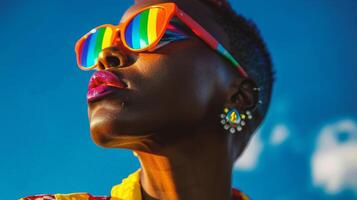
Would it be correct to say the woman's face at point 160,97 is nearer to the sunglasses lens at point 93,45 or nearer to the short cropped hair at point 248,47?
the sunglasses lens at point 93,45

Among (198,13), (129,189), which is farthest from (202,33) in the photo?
(129,189)

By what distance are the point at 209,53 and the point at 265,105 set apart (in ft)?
3.27

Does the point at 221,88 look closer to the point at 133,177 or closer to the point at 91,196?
the point at 133,177

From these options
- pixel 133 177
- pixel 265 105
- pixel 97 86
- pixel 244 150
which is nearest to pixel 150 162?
pixel 133 177

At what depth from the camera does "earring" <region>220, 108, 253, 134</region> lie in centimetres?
315

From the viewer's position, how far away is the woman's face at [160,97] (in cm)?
276

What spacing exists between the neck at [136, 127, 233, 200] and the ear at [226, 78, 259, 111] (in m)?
0.26

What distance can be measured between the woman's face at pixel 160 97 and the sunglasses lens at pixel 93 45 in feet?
0.35

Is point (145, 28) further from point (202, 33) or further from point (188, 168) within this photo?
point (188, 168)

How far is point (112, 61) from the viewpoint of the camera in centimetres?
300

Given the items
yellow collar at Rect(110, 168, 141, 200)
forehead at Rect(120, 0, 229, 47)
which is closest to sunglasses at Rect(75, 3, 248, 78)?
forehead at Rect(120, 0, 229, 47)

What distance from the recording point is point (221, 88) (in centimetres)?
319

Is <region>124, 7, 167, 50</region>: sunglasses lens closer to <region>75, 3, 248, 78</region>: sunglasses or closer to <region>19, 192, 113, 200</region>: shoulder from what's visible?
<region>75, 3, 248, 78</region>: sunglasses

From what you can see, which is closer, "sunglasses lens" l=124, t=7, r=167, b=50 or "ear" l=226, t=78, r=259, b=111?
"sunglasses lens" l=124, t=7, r=167, b=50
